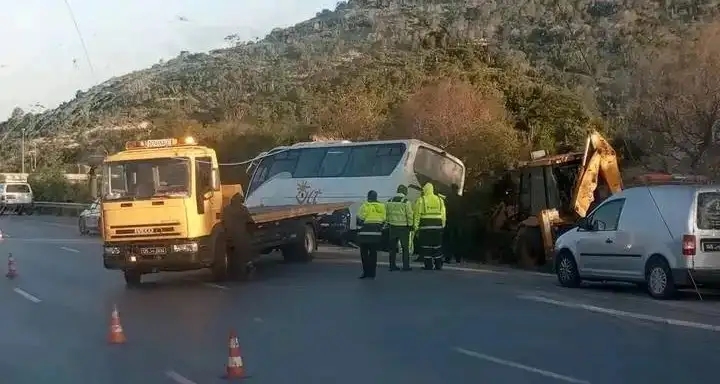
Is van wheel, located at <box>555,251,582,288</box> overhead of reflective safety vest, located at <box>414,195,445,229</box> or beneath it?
beneath

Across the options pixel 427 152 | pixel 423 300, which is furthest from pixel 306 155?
pixel 423 300

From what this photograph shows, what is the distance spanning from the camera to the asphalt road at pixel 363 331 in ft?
32.7

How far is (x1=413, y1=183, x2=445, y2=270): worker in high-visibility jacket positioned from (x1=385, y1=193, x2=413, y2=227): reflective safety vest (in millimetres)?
342

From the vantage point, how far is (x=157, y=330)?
44.2 feet

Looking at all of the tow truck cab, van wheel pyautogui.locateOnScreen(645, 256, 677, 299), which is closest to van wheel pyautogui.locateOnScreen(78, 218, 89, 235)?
the tow truck cab

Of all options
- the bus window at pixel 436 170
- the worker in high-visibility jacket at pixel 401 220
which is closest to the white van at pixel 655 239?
the worker in high-visibility jacket at pixel 401 220

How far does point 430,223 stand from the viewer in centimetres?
2109

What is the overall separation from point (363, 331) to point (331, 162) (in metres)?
17.8

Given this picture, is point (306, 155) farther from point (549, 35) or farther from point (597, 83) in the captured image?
point (549, 35)

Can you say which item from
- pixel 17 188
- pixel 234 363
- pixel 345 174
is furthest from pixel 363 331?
pixel 17 188

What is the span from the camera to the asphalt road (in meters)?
9.98

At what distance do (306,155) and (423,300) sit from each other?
15.4 m

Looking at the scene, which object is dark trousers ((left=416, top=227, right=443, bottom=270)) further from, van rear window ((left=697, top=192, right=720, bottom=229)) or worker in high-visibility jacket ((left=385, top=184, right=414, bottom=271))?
van rear window ((left=697, top=192, right=720, bottom=229))

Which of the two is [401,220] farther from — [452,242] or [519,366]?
[519,366]
